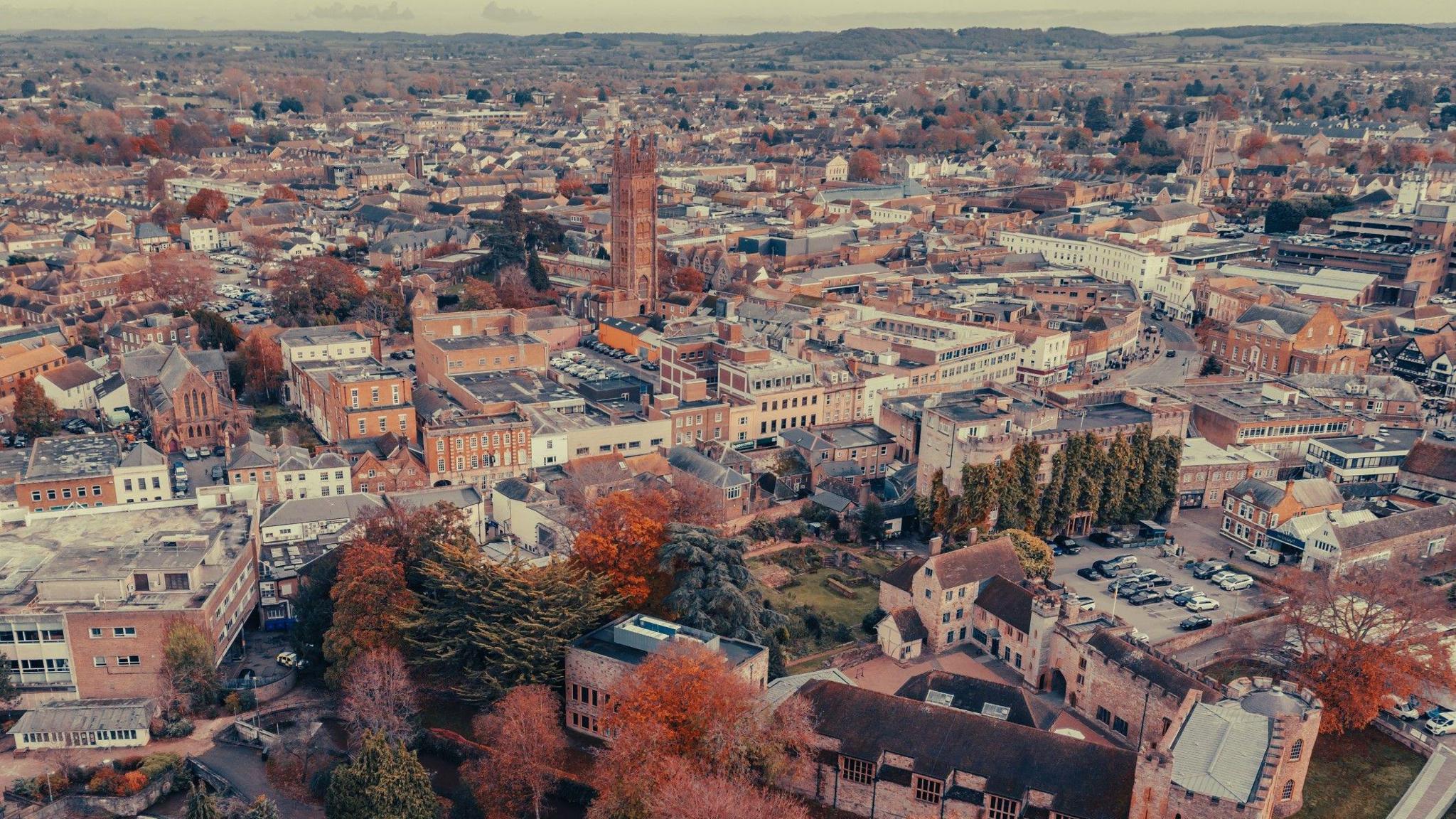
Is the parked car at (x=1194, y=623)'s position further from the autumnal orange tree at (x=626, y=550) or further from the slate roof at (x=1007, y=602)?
the autumnal orange tree at (x=626, y=550)

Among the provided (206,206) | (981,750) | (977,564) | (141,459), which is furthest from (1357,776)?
(206,206)

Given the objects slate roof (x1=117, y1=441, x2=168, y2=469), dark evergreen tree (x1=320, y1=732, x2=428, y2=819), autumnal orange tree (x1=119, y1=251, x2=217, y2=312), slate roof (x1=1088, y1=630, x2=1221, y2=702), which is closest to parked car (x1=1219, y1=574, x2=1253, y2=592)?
slate roof (x1=1088, y1=630, x2=1221, y2=702)

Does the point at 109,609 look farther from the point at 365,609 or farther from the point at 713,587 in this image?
the point at 713,587

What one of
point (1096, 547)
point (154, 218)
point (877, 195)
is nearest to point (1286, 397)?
point (1096, 547)

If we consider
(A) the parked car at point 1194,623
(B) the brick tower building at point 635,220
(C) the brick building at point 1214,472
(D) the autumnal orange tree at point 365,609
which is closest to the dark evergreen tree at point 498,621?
(D) the autumnal orange tree at point 365,609

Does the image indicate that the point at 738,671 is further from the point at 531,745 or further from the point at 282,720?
the point at 282,720

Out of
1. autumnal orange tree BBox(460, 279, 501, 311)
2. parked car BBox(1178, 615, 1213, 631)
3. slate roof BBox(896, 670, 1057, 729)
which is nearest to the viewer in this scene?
slate roof BBox(896, 670, 1057, 729)

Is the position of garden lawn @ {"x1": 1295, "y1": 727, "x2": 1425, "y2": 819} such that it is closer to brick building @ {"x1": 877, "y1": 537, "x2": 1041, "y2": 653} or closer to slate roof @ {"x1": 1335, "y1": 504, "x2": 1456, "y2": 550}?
brick building @ {"x1": 877, "y1": 537, "x2": 1041, "y2": 653}
